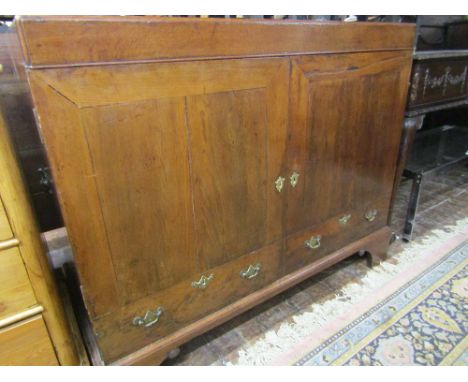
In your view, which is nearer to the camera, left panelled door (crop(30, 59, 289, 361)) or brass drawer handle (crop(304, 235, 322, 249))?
left panelled door (crop(30, 59, 289, 361))

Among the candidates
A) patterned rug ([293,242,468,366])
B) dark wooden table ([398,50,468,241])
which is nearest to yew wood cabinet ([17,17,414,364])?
dark wooden table ([398,50,468,241])

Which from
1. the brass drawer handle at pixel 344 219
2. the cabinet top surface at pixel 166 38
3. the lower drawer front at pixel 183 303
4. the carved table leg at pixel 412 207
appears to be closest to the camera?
the cabinet top surface at pixel 166 38

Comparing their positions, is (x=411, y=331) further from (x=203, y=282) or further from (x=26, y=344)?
(x=26, y=344)

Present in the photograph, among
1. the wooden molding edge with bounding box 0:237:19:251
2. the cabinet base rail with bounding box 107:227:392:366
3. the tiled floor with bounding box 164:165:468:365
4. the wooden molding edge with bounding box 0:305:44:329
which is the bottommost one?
the tiled floor with bounding box 164:165:468:365

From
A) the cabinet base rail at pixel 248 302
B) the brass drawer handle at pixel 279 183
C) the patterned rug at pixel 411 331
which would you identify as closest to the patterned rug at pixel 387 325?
the patterned rug at pixel 411 331

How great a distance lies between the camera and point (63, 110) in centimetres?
54

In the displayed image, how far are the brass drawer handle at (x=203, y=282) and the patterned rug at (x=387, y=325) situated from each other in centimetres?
28

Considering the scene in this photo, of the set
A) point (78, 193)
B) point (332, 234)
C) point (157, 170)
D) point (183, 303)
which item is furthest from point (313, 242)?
point (78, 193)

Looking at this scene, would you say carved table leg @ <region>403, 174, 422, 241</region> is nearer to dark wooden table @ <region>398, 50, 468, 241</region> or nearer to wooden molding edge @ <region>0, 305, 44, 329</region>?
dark wooden table @ <region>398, 50, 468, 241</region>

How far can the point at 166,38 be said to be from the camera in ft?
1.94

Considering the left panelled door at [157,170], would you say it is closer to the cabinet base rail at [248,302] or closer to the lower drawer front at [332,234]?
the cabinet base rail at [248,302]

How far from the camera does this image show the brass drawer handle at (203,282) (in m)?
0.83

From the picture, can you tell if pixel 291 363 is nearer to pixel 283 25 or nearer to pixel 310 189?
pixel 310 189

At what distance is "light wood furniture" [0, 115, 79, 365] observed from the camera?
0.59 m
